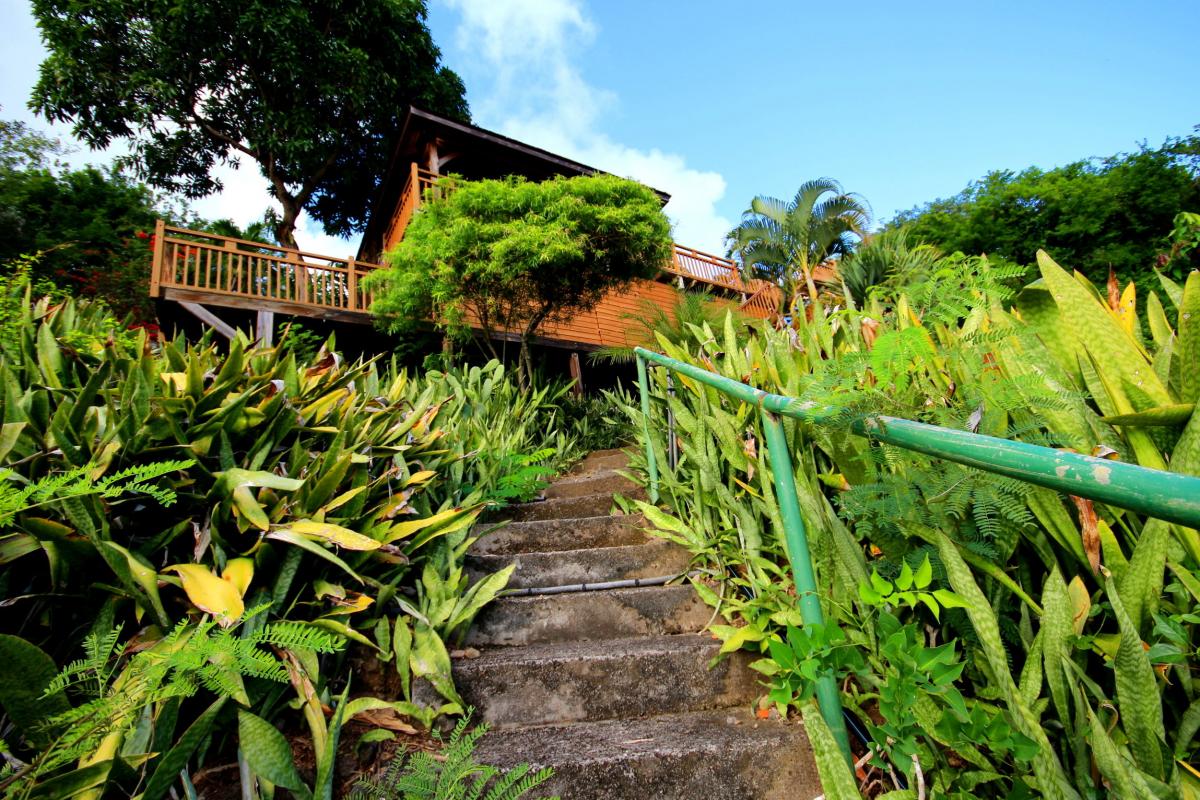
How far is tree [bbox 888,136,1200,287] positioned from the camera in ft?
21.3

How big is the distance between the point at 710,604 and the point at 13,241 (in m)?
15.2

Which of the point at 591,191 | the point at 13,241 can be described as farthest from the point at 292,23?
the point at 591,191

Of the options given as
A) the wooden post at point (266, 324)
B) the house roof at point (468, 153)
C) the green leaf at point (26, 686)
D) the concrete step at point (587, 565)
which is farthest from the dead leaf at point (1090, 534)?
the house roof at point (468, 153)

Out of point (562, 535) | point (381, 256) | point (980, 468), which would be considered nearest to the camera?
point (980, 468)

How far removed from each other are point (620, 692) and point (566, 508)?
4.78 feet

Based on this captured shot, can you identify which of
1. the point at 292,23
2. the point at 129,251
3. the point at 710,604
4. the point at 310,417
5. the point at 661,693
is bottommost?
the point at 661,693

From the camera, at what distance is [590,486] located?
3287 mm

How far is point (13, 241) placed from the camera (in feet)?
33.3

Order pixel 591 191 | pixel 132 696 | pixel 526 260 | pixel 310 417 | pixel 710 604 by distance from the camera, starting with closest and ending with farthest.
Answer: pixel 132 696, pixel 710 604, pixel 310 417, pixel 526 260, pixel 591 191

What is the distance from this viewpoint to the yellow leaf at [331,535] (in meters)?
1.44

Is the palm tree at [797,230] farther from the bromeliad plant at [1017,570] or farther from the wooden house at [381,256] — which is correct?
the bromeliad plant at [1017,570]

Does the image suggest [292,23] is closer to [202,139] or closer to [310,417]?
[202,139]

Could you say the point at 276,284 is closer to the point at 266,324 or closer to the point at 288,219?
the point at 266,324

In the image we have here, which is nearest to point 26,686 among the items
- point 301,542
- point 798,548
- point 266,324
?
point 301,542
